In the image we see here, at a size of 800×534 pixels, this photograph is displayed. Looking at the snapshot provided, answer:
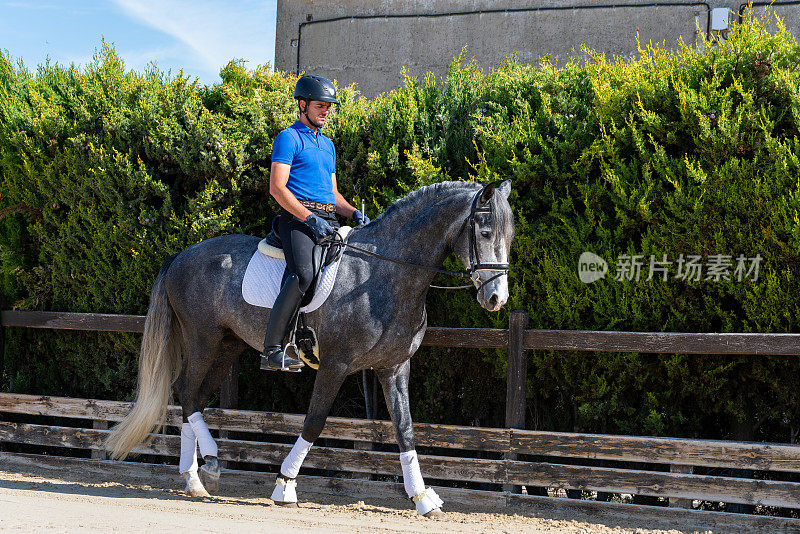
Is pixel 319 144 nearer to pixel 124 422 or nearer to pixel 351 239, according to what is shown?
pixel 351 239

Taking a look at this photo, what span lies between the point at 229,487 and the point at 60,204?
3.40 meters

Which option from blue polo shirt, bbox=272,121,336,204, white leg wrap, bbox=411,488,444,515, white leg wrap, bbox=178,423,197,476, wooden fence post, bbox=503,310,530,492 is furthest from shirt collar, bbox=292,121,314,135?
white leg wrap, bbox=411,488,444,515

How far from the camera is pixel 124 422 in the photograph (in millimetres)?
6004

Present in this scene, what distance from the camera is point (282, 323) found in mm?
5055

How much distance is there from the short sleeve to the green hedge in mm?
1120

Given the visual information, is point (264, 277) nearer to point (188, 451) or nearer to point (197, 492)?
point (188, 451)

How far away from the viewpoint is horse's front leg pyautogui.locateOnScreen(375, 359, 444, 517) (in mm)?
5109

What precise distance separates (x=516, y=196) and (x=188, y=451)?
10.8 ft

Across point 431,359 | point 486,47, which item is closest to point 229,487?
point 431,359

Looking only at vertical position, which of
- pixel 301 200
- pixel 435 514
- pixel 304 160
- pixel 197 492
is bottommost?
pixel 197 492

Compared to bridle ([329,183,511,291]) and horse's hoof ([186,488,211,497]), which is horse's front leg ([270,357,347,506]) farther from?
bridle ([329,183,511,291])

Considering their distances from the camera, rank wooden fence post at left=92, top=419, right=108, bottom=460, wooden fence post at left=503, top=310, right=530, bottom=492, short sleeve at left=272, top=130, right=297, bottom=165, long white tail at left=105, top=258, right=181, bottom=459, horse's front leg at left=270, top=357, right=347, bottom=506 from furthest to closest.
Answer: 1. wooden fence post at left=92, top=419, right=108, bottom=460
2. long white tail at left=105, top=258, right=181, bottom=459
3. wooden fence post at left=503, top=310, right=530, bottom=492
4. short sleeve at left=272, top=130, right=297, bottom=165
5. horse's front leg at left=270, top=357, right=347, bottom=506

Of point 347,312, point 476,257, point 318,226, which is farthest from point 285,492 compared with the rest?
point 476,257

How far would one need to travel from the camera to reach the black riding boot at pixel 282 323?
5.04m
